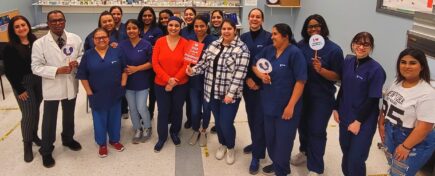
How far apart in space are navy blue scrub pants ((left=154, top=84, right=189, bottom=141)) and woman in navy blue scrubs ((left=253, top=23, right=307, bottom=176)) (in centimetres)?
82

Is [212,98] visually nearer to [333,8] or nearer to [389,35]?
[389,35]

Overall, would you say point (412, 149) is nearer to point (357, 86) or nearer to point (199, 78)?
point (357, 86)

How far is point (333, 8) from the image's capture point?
5043 millimetres

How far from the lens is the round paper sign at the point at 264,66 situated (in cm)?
235

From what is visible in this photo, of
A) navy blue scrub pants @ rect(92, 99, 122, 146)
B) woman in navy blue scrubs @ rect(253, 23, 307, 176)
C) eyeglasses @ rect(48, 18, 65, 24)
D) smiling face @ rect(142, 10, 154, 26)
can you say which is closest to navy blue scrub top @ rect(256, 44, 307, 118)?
woman in navy blue scrubs @ rect(253, 23, 307, 176)

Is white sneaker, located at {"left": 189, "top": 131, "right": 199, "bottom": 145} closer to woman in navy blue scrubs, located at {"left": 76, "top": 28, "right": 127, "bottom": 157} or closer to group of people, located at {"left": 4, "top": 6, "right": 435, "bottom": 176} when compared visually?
group of people, located at {"left": 4, "top": 6, "right": 435, "bottom": 176}

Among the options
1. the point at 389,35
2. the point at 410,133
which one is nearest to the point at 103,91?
the point at 410,133

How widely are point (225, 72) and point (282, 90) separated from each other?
1.69 ft

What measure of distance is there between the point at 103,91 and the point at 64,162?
78 cm

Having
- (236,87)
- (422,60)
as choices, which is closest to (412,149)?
(422,60)

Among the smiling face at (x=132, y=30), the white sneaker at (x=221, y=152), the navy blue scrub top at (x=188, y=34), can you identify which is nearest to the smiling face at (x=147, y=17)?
the navy blue scrub top at (x=188, y=34)

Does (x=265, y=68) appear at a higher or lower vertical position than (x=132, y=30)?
lower

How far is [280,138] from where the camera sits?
→ 2.47m

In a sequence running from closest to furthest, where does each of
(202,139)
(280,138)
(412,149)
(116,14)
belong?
1. (412,149)
2. (280,138)
3. (202,139)
4. (116,14)
